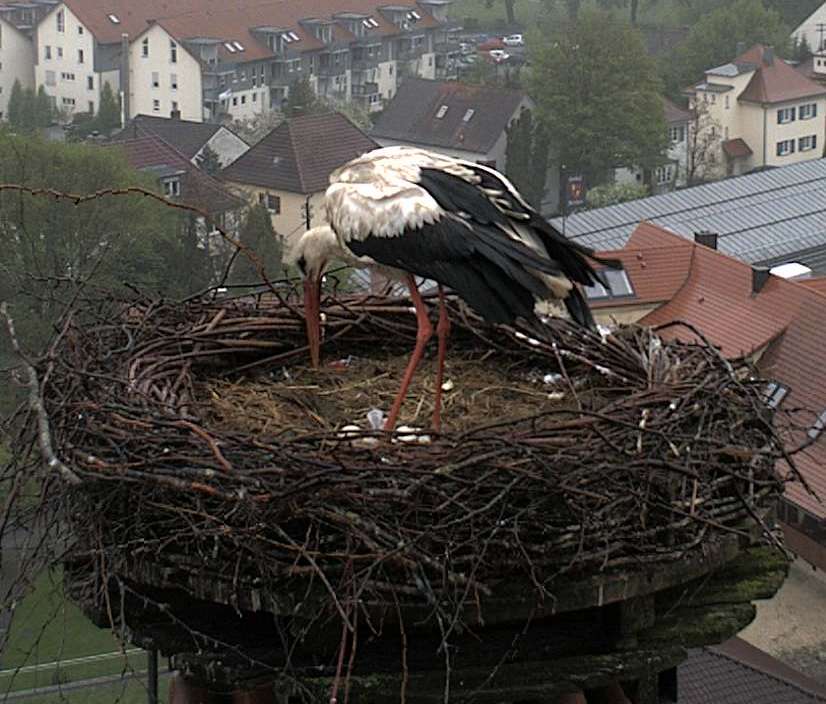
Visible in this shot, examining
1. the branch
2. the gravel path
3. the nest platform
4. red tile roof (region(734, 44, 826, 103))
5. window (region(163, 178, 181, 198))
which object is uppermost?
the branch

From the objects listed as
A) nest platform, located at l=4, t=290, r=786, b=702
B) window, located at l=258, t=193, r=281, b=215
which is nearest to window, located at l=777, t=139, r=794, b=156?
window, located at l=258, t=193, r=281, b=215

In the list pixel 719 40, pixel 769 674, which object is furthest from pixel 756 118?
pixel 769 674

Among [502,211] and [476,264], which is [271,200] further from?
[476,264]

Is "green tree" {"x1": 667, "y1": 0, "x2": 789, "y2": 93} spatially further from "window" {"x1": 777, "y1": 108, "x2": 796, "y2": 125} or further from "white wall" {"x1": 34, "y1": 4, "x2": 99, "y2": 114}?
"white wall" {"x1": 34, "y1": 4, "x2": 99, "y2": 114}

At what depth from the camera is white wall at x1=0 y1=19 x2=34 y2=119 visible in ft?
203

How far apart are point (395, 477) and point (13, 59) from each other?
197 ft

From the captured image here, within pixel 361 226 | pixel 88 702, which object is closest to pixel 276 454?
pixel 361 226

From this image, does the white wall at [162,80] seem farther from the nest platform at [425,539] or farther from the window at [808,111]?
the nest platform at [425,539]

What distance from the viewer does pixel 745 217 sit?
33.3m

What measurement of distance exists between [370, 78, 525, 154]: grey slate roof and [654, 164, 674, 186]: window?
428 centimetres

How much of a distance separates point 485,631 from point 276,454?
2.08 ft

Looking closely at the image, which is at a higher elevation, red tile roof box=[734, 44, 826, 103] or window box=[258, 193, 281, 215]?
red tile roof box=[734, 44, 826, 103]

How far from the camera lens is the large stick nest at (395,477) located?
4129 mm

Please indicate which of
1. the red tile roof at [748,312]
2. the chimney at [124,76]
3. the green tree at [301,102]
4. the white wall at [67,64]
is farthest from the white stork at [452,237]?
the white wall at [67,64]
